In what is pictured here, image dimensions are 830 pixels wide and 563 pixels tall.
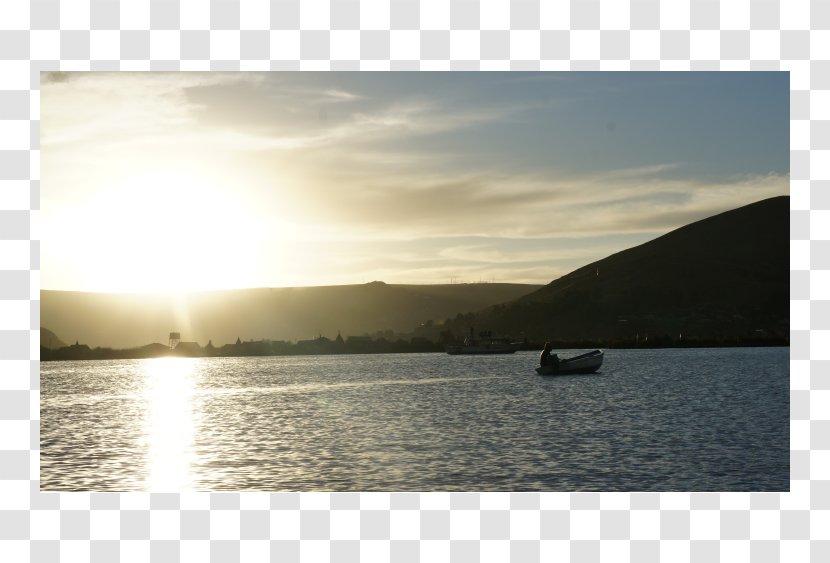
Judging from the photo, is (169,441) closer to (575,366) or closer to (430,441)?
(430,441)

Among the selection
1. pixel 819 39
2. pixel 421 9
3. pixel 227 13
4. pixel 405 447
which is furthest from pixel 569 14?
pixel 405 447

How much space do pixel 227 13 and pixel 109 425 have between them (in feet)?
156

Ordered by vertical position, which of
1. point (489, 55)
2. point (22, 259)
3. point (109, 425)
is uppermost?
point (489, 55)

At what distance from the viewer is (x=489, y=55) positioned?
25.2 meters

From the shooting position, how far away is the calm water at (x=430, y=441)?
119 feet

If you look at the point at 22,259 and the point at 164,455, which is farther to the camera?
the point at 164,455

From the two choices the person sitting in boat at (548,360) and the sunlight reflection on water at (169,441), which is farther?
the person sitting in boat at (548,360)

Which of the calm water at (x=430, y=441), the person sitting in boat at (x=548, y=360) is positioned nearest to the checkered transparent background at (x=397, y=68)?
the calm water at (x=430, y=441)

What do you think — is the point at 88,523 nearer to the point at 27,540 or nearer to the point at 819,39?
the point at 27,540

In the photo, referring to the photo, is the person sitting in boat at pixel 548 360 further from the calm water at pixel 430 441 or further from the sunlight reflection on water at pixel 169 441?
the sunlight reflection on water at pixel 169 441

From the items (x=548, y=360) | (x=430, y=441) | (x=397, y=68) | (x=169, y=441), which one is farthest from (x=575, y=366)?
(x=397, y=68)

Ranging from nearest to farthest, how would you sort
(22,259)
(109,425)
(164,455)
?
(22,259) → (164,455) → (109,425)

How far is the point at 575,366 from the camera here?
5177 inches

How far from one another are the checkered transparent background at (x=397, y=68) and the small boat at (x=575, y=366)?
103881 millimetres
